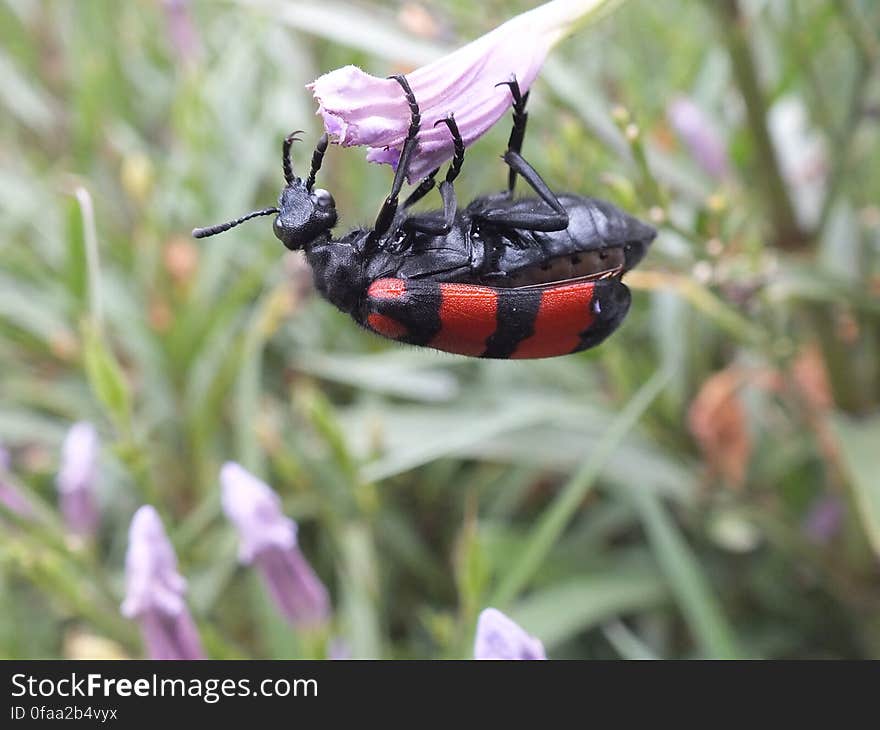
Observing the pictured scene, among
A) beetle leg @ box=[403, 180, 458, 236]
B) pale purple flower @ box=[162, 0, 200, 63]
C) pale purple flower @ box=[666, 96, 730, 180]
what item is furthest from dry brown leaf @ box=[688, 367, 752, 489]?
pale purple flower @ box=[162, 0, 200, 63]

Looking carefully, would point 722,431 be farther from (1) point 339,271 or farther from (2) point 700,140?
(1) point 339,271

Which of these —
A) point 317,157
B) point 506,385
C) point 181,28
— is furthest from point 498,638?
point 181,28

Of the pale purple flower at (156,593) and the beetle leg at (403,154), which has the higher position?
the beetle leg at (403,154)

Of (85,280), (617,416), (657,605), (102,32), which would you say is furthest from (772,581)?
(102,32)

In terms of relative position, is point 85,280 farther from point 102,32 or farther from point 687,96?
point 102,32

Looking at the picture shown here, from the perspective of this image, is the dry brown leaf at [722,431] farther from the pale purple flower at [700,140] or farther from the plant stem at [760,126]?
the pale purple flower at [700,140]

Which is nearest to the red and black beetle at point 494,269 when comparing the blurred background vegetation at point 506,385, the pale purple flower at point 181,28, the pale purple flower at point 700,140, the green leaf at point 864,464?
the blurred background vegetation at point 506,385
